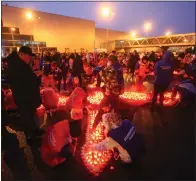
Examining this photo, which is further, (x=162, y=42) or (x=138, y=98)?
(x=162, y=42)

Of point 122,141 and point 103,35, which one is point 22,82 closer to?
point 122,141

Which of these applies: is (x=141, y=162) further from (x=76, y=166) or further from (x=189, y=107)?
(x=189, y=107)

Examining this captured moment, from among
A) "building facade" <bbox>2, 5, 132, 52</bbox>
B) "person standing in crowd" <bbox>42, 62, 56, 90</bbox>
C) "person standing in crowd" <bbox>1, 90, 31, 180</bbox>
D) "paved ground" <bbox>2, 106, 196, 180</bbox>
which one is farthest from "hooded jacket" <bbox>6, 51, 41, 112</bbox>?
Answer: "building facade" <bbox>2, 5, 132, 52</bbox>

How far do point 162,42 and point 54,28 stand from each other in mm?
21556

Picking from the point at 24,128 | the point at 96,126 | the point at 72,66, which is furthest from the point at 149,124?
the point at 72,66

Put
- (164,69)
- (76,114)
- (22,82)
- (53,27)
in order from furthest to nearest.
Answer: (53,27) → (164,69) → (76,114) → (22,82)

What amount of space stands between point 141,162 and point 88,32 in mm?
46442

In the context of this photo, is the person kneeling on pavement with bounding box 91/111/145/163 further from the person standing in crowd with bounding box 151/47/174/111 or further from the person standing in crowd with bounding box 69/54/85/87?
the person standing in crowd with bounding box 69/54/85/87

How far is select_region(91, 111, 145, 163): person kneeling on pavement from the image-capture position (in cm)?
369

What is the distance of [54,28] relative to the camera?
42344mm

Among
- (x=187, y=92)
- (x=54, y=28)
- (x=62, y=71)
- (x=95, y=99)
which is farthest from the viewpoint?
(x=54, y=28)

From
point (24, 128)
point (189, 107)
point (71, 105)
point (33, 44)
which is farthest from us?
point (33, 44)

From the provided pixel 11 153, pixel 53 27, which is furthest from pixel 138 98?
pixel 53 27

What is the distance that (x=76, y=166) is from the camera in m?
4.04
